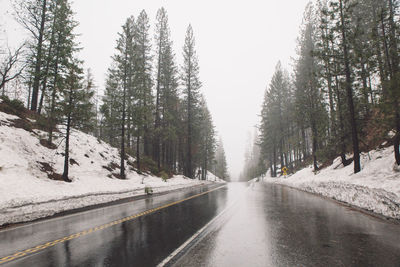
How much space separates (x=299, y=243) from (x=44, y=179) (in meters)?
14.1

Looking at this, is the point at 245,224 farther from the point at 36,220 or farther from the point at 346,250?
the point at 36,220

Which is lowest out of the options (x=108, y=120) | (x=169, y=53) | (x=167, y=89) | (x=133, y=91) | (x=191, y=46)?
(x=108, y=120)

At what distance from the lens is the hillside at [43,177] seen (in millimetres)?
8977

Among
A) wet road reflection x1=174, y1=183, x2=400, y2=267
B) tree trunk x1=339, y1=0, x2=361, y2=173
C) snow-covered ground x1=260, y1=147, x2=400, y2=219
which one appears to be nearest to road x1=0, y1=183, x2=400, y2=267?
wet road reflection x1=174, y1=183, x2=400, y2=267

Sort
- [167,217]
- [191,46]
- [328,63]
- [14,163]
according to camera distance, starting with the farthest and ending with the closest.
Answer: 1. [191,46]
2. [328,63]
3. [14,163]
4. [167,217]

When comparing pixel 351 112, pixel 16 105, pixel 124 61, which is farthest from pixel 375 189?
pixel 16 105

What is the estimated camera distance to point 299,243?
5000 millimetres

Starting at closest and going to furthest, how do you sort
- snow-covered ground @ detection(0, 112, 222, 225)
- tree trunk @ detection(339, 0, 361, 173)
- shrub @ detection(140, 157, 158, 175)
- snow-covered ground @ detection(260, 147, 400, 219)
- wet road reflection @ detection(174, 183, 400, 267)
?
wet road reflection @ detection(174, 183, 400, 267)
snow-covered ground @ detection(260, 147, 400, 219)
snow-covered ground @ detection(0, 112, 222, 225)
tree trunk @ detection(339, 0, 361, 173)
shrub @ detection(140, 157, 158, 175)

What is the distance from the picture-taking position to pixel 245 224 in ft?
22.4

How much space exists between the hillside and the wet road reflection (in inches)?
293

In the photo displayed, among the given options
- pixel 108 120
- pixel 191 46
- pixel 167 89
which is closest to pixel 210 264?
pixel 108 120

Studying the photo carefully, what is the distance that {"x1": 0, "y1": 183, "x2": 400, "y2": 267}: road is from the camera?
4.09 metres

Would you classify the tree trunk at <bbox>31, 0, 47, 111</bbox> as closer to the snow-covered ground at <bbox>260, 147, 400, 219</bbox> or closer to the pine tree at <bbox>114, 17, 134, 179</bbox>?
the pine tree at <bbox>114, 17, 134, 179</bbox>

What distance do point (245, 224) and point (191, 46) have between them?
32027mm
